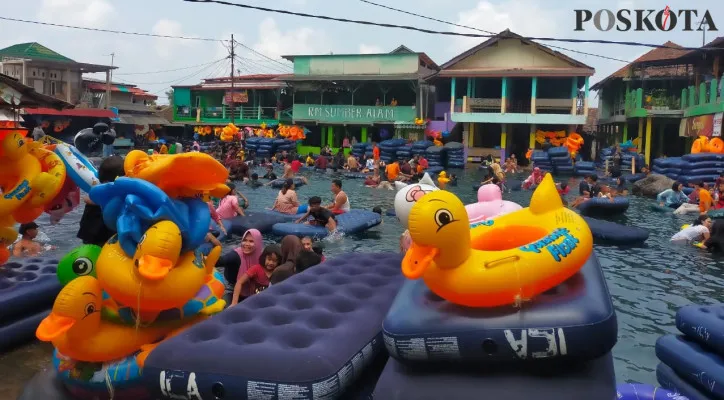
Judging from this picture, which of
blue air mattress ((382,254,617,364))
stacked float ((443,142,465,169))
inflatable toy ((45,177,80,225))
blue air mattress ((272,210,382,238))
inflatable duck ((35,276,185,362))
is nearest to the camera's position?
blue air mattress ((382,254,617,364))

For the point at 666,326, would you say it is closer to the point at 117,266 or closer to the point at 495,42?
the point at 117,266

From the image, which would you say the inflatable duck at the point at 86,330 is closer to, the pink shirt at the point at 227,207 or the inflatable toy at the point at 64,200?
the inflatable toy at the point at 64,200

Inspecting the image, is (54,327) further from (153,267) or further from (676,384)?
(676,384)

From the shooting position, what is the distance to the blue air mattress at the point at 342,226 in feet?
37.8

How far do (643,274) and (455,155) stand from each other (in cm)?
2056

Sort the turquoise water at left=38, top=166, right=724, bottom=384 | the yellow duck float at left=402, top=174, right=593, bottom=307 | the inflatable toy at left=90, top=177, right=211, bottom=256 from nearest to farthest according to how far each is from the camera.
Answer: the yellow duck float at left=402, top=174, right=593, bottom=307, the inflatable toy at left=90, top=177, right=211, bottom=256, the turquoise water at left=38, top=166, right=724, bottom=384

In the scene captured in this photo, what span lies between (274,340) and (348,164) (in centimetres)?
2352

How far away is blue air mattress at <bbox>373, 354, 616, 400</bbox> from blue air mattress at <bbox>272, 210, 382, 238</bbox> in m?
7.46

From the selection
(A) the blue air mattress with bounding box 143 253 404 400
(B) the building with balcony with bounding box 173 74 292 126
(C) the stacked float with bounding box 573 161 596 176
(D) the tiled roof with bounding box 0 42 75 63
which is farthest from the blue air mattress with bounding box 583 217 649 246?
(D) the tiled roof with bounding box 0 42 75 63

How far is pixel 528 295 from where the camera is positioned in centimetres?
399

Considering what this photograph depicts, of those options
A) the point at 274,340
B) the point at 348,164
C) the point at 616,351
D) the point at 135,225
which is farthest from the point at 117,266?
the point at 348,164

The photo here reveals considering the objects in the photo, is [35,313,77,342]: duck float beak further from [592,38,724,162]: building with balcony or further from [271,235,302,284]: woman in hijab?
[592,38,724,162]: building with balcony

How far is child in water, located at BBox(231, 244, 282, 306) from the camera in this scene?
685 cm

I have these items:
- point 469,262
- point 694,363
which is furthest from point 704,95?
point 469,262
